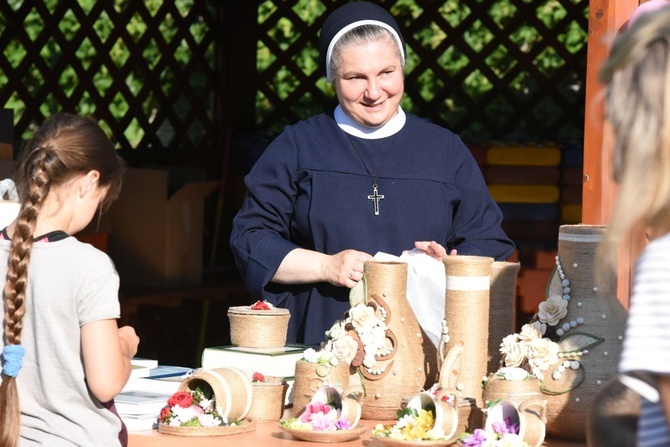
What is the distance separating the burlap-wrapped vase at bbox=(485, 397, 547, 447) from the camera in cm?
147

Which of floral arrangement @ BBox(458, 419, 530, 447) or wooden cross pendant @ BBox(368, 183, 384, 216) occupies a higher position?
wooden cross pendant @ BBox(368, 183, 384, 216)

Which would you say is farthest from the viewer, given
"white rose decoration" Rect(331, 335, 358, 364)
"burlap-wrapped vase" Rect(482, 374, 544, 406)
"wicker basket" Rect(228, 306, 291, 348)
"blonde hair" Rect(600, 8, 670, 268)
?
"wicker basket" Rect(228, 306, 291, 348)

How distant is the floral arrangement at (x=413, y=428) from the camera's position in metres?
→ 1.48

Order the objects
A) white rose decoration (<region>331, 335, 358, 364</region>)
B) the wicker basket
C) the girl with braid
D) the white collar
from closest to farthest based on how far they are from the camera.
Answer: the girl with braid < white rose decoration (<region>331, 335, 358, 364</region>) < the wicker basket < the white collar

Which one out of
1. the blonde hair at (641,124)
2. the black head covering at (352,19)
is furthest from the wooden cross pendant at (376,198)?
the blonde hair at (641,124)

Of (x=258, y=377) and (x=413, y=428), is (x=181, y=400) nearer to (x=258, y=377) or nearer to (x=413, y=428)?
(x=258, y=377)

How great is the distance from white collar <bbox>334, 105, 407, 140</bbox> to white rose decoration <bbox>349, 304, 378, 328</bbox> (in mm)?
458

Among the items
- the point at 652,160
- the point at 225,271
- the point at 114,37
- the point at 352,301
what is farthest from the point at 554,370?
the point at 114,37

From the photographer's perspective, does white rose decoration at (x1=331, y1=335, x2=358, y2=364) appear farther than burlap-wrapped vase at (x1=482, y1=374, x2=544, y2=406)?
Yes

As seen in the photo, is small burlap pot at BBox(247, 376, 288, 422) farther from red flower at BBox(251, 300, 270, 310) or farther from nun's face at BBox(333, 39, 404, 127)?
nun's face at BBox(333, 39, 404, 127)

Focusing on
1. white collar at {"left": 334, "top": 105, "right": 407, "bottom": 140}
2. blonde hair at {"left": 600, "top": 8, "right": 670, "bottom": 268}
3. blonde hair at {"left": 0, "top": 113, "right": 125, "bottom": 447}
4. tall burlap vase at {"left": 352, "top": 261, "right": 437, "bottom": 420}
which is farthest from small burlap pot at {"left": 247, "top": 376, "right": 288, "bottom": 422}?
blonde hair at {"left": 600, "top": 8, "right": 670, "bottom": 268}

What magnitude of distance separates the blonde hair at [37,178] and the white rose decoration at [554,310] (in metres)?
0.60

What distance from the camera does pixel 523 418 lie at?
57.7 inches

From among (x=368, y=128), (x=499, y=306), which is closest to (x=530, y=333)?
(x=499, y=306)
